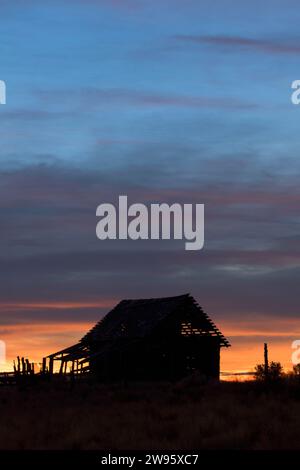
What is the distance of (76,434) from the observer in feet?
81.0

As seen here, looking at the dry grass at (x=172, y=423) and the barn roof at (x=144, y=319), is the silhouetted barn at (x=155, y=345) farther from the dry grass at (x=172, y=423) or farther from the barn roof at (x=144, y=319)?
the dry grass at (x=172, y=423)

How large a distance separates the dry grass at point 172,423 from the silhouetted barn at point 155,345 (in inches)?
714

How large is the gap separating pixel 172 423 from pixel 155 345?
3167cm

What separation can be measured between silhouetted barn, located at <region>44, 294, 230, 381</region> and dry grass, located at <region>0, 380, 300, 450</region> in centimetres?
1813

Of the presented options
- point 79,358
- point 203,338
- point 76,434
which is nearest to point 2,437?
point 76,434

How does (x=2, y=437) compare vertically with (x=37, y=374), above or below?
below

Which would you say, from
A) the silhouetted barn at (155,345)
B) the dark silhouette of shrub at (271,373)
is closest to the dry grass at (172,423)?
the dark silhouette of shrub at (271,373)

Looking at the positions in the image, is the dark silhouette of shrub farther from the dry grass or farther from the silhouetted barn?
the silhouetted barn

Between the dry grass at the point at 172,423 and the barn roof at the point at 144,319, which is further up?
the barn roof at the point at 144,319

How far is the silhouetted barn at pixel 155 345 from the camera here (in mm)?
58625

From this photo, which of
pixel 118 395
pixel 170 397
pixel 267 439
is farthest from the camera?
pixel 118 395

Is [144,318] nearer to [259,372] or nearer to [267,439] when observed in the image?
[259,372]

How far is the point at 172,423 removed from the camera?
88.2 ft
